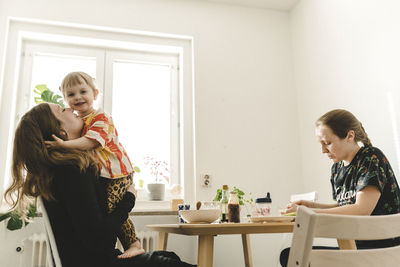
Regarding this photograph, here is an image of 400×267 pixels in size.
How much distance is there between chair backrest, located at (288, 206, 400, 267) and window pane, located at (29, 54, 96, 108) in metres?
2.73

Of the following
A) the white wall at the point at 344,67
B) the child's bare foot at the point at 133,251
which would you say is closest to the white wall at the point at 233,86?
the white wall at the point at 344,67

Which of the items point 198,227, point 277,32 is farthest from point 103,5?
point 198,227

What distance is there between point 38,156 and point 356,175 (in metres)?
1.40

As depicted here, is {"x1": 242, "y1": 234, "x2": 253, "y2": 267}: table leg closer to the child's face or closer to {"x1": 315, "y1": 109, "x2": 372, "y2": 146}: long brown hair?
{"x1": 315, "y1": 109, "x2": 372, "y2": 146}: long brown hair

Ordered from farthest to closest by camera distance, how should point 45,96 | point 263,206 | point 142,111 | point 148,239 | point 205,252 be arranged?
point 142,111, point 45,96, point 148,239, point 263,206, point 205,252

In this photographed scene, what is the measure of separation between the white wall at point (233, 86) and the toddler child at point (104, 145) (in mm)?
1441

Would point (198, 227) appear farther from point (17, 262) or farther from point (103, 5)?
point (103, 5)

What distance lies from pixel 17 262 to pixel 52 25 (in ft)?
6.39

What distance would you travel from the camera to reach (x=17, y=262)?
254 centimetres

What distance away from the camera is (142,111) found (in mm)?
3291

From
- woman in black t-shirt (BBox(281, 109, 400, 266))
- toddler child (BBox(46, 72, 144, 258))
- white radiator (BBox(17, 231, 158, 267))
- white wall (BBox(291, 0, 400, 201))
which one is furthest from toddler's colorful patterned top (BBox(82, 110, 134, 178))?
white wall (BBox(291, 0, 400, 201))

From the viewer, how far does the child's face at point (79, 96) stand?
180 cm

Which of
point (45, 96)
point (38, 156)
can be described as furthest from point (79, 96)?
point (45, 96)

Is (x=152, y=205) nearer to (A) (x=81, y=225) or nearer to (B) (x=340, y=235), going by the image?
(A) (x=81, y=225)
